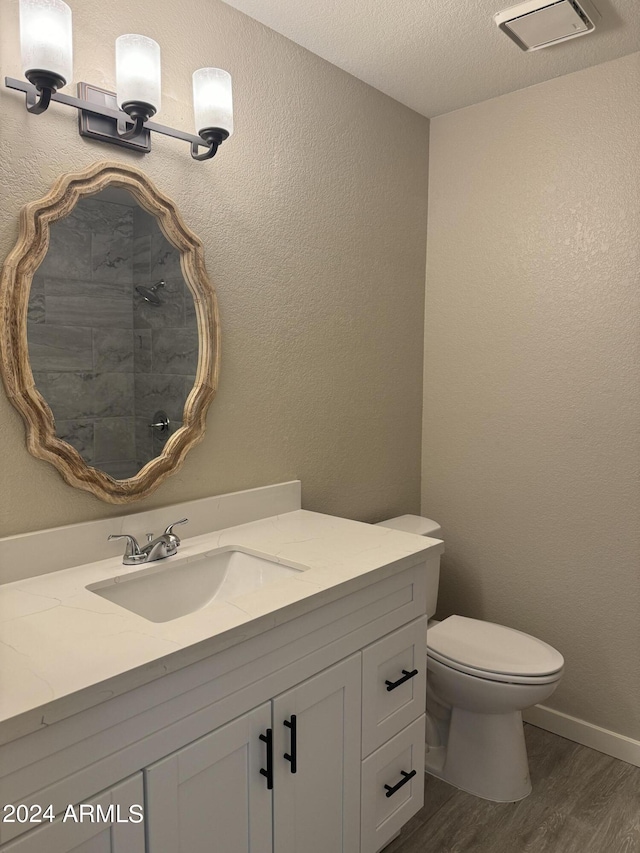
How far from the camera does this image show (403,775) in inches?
68.7

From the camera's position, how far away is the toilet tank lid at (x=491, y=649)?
201cm

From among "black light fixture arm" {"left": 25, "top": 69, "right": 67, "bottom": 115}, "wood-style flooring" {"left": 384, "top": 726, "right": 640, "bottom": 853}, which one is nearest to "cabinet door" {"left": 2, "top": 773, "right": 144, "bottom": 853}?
"wood-style flooring" {"left": 384, "top": 726, "right": 640, "bottom": 853}

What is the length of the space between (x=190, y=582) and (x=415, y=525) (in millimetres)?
1131

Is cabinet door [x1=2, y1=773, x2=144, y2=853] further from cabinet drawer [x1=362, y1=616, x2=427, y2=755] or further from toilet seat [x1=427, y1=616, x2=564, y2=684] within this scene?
toilet seat [x1=427, y1=616, x2=564, y2=684]

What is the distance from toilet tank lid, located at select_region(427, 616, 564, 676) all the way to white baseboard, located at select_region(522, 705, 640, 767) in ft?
1.58

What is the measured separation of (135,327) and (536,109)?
5.75ft

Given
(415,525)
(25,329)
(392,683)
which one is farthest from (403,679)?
(25,329)

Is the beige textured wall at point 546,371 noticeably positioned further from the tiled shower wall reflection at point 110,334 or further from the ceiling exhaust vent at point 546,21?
the tiled shower wall reflection at point 110,334

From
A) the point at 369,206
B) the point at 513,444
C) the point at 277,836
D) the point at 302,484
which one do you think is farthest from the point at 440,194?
the point at 277,836

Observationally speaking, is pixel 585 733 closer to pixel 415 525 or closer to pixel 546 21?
pixel 415 525

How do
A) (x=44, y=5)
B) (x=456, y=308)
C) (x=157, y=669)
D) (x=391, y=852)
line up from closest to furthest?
(x=157, y=669)
(x=44, y=5)
(x=391, y=852)
(x=456, y=308)

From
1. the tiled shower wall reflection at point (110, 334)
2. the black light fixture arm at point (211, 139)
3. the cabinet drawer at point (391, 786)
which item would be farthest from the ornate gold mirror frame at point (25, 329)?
the cabinet drawer at point (391, 786)

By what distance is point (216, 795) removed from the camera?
1206 mm

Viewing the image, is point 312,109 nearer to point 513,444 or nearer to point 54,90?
point 54,90
